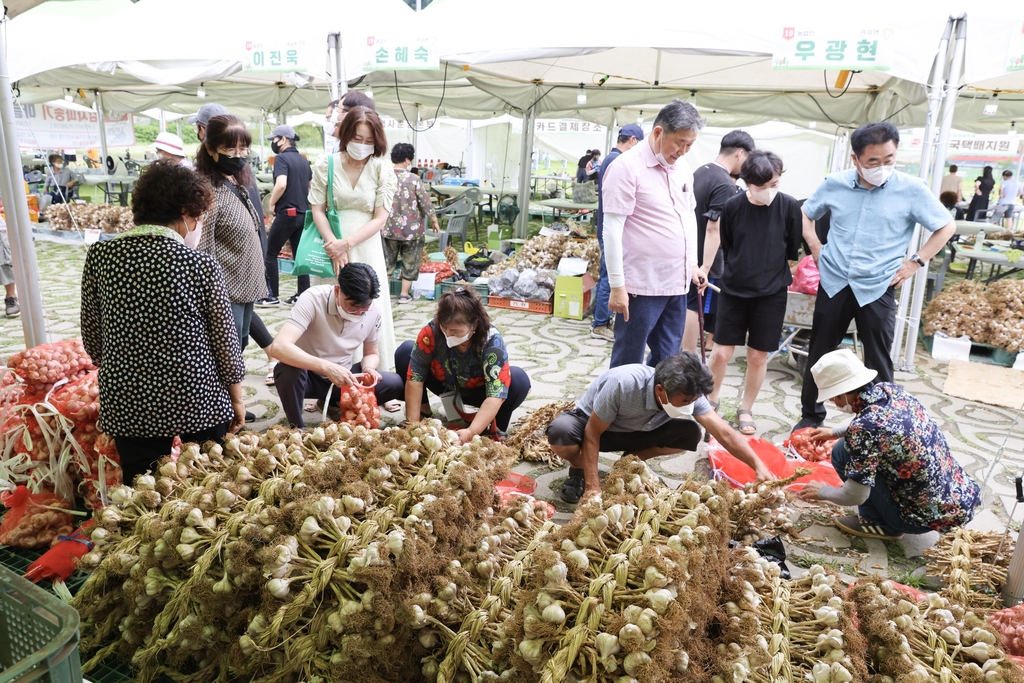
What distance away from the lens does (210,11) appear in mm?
7344

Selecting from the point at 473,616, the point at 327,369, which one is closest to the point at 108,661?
the point at 473,616

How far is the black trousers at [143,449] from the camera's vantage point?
259 centimetres

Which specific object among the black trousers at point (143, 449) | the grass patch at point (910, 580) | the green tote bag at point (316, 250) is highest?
the green tote bag at point (316, 250)

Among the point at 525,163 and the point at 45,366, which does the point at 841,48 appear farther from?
the point at 525,163

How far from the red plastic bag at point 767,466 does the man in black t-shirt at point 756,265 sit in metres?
0.58

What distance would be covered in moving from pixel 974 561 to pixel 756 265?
208cm

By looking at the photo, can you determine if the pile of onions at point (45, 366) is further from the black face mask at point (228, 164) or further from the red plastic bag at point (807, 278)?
the red plastic bag at point (807, 278)

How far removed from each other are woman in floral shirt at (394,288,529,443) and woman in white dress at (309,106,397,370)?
807mm

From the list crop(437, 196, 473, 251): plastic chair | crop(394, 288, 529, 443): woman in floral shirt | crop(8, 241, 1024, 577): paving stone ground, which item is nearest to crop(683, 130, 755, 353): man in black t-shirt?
crop(8, 241, 1024, 577): paving stone ground

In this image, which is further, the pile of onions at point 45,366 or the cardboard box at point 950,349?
the cardboard box at point 950,349

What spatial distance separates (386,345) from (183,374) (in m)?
2.01

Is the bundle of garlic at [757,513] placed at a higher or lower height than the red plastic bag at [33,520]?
higher

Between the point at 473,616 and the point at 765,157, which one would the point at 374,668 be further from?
the point at 765,157

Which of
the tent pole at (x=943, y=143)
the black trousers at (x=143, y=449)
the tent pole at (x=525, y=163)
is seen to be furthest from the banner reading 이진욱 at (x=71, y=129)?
the tent pole at (x=943, y=143)
